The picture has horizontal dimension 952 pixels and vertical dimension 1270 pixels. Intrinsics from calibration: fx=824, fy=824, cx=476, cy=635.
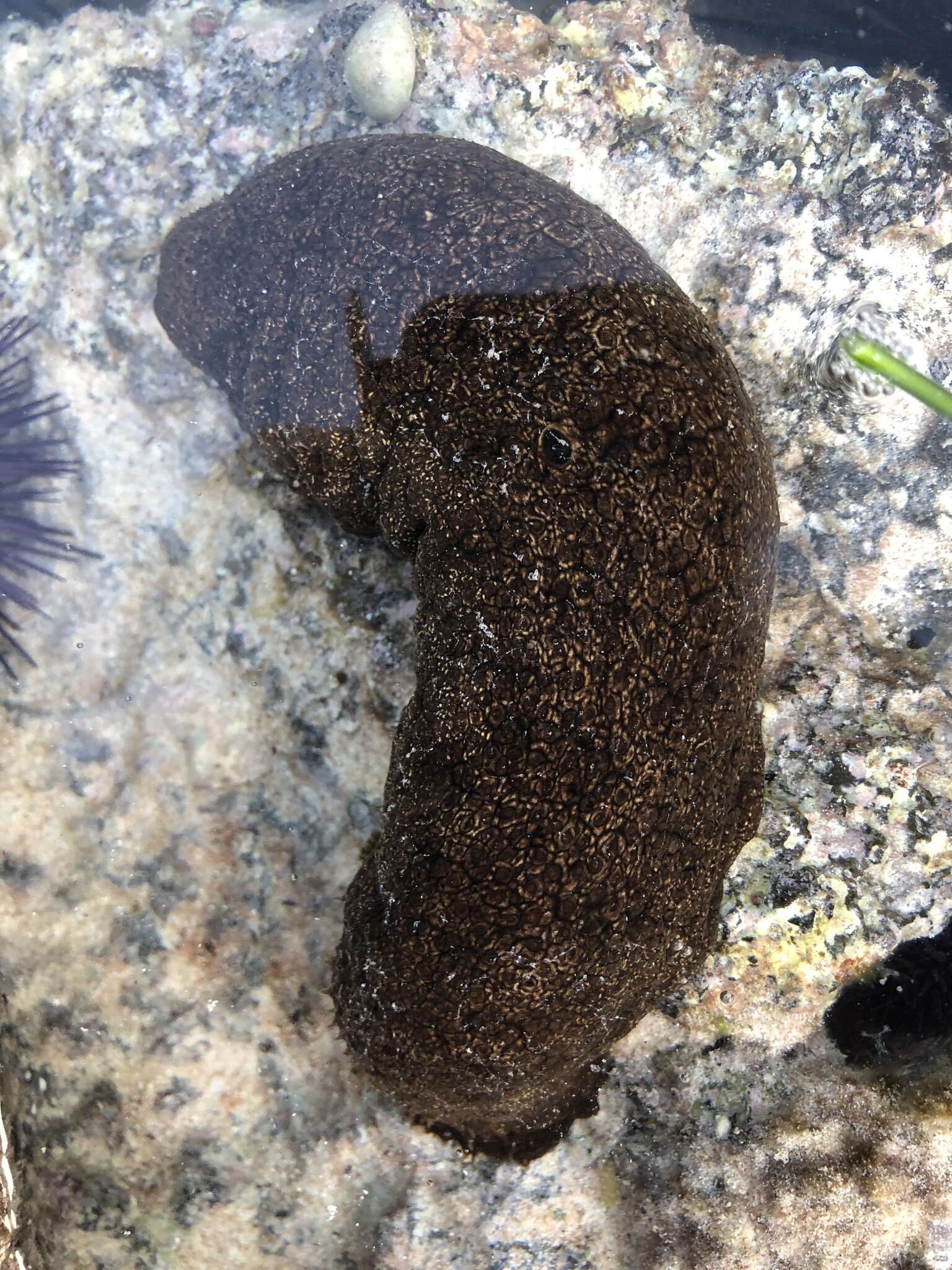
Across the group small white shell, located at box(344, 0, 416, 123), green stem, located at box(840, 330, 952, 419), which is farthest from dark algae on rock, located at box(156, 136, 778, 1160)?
green stem, located at box(840, 330, 952, 419)

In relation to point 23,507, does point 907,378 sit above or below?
above

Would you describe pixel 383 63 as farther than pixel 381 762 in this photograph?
Yes

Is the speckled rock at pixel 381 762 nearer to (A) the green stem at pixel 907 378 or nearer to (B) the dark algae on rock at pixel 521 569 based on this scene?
(B) the dark algae on rock at pixel 521 569

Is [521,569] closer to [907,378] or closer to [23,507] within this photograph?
[907,378]

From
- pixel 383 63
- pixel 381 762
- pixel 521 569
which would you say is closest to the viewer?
pixel 521 569

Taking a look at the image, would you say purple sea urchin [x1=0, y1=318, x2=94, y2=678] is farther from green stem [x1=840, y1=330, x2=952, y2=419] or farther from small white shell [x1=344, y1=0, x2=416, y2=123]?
green stem [x1=840, y1=330, x2=952, y2=419]

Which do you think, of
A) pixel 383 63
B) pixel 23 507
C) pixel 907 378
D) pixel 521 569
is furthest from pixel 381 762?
pixel 383 63

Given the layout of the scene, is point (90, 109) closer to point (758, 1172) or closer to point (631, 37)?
point (631, 37)
